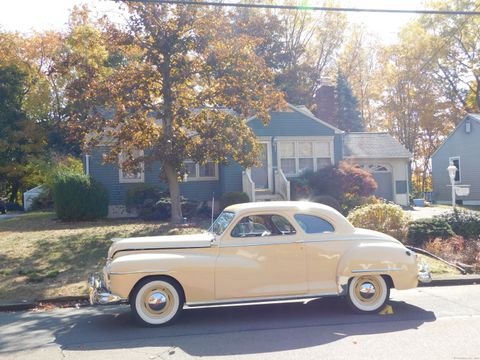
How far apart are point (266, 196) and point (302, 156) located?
3.04 meters

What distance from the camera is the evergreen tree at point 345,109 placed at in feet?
145

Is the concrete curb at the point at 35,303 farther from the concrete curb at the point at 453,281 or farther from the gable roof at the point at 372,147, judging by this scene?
the gable roof at the point at 372,147

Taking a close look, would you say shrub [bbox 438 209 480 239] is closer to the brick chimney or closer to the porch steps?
the porch steps

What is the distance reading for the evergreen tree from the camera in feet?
145

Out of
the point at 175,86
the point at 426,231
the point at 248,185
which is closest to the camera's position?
the point at 426,231

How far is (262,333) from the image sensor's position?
7512mm

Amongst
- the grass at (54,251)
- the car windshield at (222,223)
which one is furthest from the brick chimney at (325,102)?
the car windshield at (222,223)

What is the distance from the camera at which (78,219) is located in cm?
2050

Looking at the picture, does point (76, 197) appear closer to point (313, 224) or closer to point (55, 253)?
point (55, 253)

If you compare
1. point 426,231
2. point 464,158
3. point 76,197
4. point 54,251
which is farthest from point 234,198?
point 464,158

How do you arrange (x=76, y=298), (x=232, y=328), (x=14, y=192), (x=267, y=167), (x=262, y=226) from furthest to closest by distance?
1. (x=14, y=192)
2. (x=267, y=167)
3. (x=76, y=298)
4. (x=262, y=226)
5. (x=232, y=328)

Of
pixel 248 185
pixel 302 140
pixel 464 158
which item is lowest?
pixel 248 185

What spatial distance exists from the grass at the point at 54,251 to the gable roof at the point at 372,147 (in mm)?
13850

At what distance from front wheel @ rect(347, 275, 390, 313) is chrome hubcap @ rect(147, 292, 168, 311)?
9.19 ft
